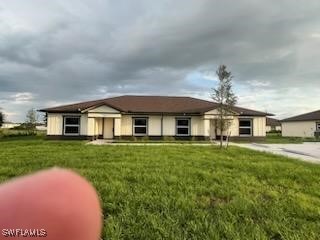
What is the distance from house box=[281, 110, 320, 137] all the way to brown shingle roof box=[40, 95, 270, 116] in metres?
19.5

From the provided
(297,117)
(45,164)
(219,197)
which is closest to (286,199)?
(219,197)

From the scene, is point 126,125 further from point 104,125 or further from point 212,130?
point 212,130

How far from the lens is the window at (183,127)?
119 feet

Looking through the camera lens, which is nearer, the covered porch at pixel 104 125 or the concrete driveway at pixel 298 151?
the concrete driveway at pixel 298 151

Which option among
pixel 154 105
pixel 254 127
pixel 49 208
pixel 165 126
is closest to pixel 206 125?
pixel 165 126

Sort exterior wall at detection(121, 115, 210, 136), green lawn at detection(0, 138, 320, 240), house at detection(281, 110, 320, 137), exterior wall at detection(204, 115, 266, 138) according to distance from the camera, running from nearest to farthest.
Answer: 1. green lawn at detection(0, 138, 320, 240)
2. exterior wall at detection(121, 115, 210, 136)
3. exterior wall at detection(204, 115, 266, 138)
4. house at detection(281, 110, 320, 137)

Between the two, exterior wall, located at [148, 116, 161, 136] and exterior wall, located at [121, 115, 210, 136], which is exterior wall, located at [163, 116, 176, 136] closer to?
exterior wall, located at [121, 115, 210, 136]

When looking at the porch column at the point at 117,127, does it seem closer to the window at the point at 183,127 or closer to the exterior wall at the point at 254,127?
the window at the point at 183,127

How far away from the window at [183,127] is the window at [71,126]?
8.93 metres

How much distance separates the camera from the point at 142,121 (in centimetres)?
3616

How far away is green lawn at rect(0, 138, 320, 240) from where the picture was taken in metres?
5.72

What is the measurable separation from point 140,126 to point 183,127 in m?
3.94

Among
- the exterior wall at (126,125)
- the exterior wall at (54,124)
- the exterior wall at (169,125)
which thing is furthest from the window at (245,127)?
the exterior wall at (54,124)

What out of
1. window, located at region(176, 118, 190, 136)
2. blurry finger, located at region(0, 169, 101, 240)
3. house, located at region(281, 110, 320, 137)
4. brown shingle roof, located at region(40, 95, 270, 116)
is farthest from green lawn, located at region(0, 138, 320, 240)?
house, located at region(281, 110, 320, 137)
